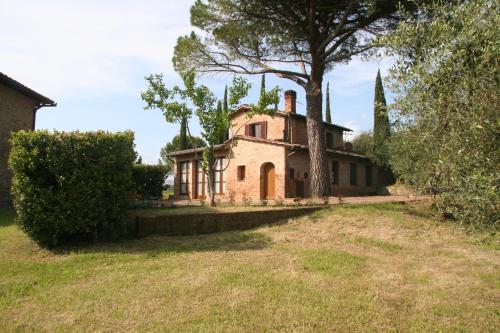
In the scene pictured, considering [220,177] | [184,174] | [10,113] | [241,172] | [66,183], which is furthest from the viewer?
[184,174]

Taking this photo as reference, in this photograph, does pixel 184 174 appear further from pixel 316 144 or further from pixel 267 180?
pixel 316 144

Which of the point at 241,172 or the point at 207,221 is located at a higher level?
the point at 241,172

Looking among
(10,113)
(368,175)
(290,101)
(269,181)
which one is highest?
(290,101)

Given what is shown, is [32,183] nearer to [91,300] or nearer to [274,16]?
[91,300]

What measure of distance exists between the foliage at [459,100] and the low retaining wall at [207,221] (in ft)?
24.1

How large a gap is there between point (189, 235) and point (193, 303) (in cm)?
570

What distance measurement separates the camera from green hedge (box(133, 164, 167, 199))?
24281 mm

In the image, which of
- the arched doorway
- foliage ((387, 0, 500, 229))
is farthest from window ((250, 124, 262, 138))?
foliage ((387, 0, 500, 229))

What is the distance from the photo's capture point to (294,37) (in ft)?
61.9

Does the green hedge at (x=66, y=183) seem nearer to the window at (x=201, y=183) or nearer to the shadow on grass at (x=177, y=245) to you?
the shadow on grass at (x=177, y=245)

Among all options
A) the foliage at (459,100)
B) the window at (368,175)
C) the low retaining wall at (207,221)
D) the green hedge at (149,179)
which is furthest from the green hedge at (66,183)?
the window at (368,175)

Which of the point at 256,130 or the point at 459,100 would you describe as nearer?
the point at 459,100

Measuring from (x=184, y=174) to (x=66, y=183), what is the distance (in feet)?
61.6

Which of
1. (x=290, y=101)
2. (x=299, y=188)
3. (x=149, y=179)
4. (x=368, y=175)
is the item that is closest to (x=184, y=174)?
(x=149, y=179)
